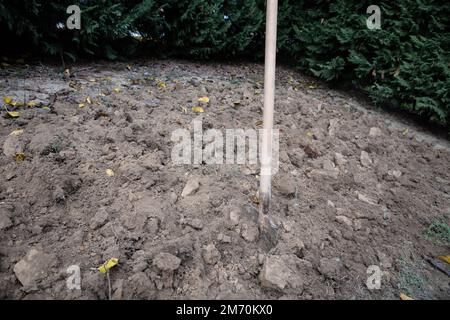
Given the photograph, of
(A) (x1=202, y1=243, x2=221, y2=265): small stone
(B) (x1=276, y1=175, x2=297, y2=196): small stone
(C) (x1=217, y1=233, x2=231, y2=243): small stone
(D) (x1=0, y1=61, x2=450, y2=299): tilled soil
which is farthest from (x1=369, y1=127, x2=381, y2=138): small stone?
(A) (x1=202, y1=243, x2=221, y2=265): small stone

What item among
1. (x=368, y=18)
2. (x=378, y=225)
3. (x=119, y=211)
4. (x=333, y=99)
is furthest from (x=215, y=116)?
(x=368, y=18)

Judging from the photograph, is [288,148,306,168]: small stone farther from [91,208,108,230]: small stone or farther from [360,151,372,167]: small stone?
[91,208,108,230]: small stone

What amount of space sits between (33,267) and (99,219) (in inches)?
16.5

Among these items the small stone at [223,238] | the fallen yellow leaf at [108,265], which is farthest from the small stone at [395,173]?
the fallen yellow leaf at [108,265]

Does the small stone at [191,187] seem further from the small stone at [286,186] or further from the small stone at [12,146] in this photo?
the small stone at [12,146]

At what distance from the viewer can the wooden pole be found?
1631mm

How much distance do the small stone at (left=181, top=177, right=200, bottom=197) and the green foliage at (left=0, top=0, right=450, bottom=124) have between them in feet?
9.06

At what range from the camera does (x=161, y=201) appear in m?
2.05

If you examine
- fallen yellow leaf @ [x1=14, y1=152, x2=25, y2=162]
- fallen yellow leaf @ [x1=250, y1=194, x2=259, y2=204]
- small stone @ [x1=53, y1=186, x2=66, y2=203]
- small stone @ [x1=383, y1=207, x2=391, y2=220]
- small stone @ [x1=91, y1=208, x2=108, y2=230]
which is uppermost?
fallen yellow leaf @ [x1=14, y1=152, x2=25, y2=162]

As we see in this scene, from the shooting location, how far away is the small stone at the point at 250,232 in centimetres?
188

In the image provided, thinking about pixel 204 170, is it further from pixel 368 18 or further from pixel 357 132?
pixel 368 18

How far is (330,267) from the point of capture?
5.85 ft

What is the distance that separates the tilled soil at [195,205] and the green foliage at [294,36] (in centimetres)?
80
